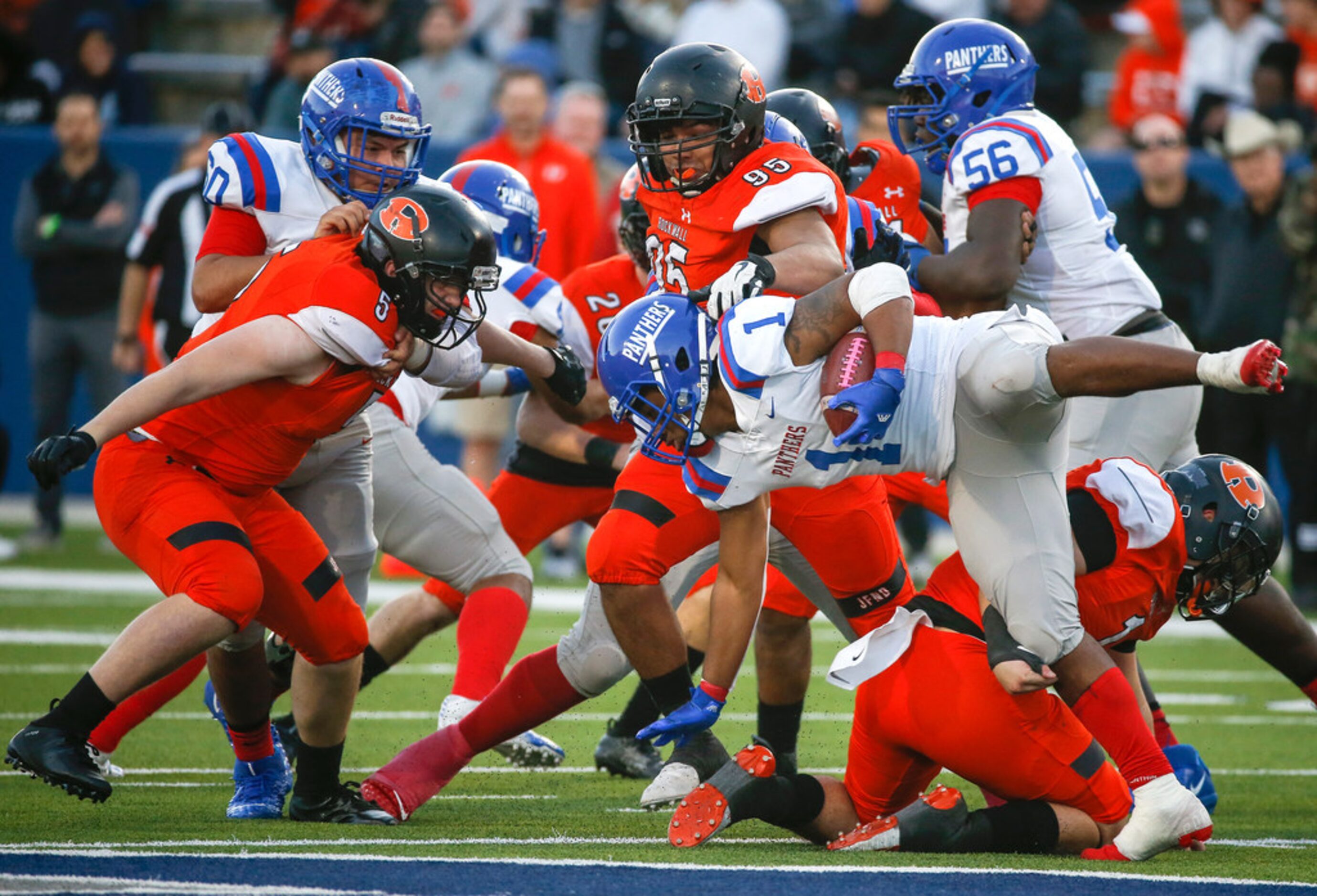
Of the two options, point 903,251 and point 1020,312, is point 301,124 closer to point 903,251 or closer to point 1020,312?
point 903,251

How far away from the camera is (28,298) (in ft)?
36.6

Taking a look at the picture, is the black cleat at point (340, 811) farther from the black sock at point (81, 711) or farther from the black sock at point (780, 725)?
the black sock at point (780, 725)

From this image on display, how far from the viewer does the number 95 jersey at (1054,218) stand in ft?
15.3

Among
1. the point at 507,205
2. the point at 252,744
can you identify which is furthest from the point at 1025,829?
the point at 507,205


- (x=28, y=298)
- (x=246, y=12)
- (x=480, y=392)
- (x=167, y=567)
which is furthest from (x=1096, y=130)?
(x=167, y=567)

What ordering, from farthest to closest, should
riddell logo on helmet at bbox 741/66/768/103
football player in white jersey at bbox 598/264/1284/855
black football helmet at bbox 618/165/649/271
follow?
1. black football helmet at bbox 618/165/649/271
2. riddell logo on helmet at bbox 741/66/768/103
3. football player in white jersey at bbox 598/264/1284/855

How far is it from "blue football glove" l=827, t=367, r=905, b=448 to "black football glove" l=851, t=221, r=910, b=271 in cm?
90

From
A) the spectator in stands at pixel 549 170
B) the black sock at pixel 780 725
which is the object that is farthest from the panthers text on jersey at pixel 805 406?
the spectator in stands at pixel 549 170

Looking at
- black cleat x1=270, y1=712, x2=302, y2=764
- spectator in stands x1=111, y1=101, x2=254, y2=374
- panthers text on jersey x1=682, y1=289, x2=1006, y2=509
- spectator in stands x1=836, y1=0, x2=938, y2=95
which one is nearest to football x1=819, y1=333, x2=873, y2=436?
panthers text on jersey x1=682, y1=289, x2=1006, y2=509

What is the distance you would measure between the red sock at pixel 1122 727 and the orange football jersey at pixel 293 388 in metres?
1.75

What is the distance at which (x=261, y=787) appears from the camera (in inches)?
171

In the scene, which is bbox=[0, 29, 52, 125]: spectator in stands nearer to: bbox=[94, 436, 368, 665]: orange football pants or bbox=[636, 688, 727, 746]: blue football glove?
bbox=[94, 436, 368, 665]: orange football pants

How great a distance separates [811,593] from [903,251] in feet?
3.10

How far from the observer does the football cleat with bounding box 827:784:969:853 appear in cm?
387
